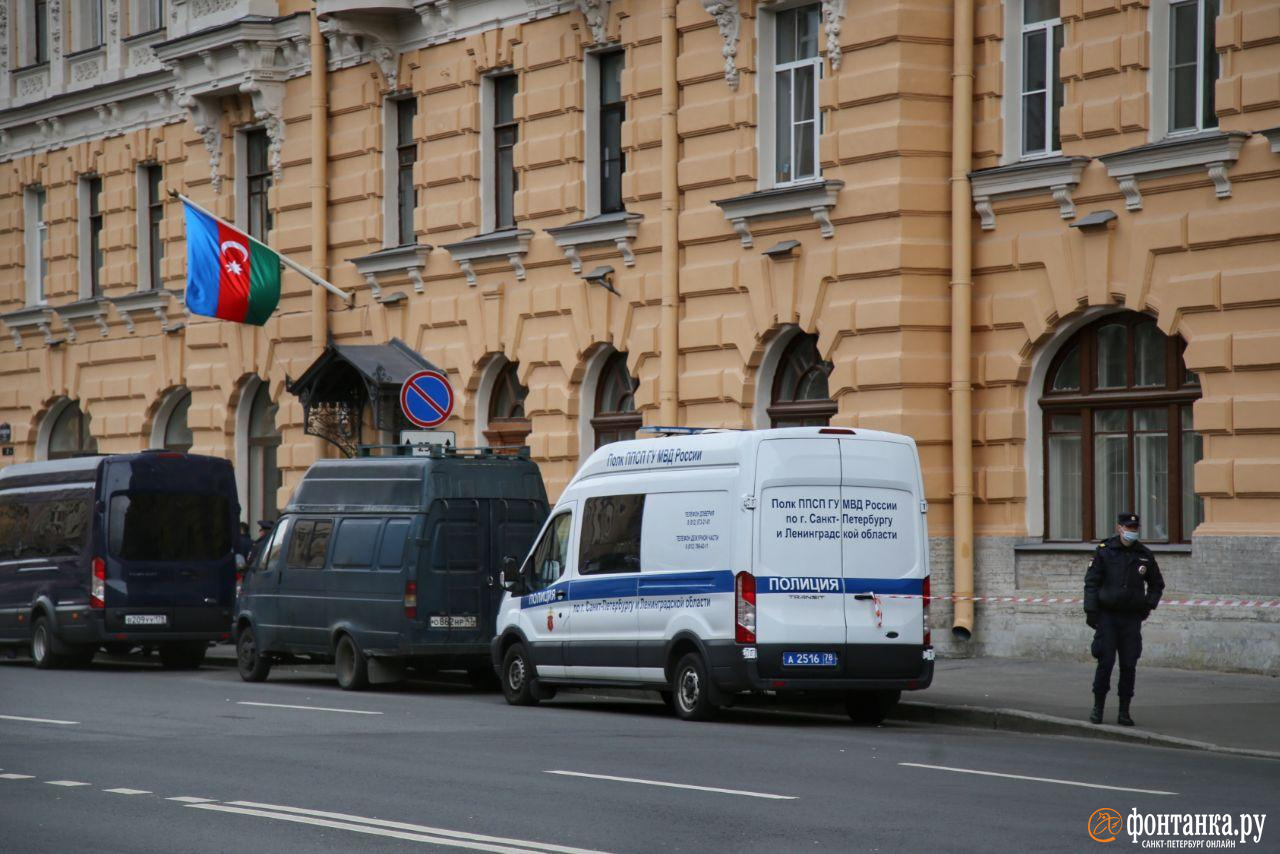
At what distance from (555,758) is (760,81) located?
12.4 metres

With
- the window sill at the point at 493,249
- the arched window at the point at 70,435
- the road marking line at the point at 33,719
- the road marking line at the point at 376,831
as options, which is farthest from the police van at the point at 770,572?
the arched window at the point at 70,435

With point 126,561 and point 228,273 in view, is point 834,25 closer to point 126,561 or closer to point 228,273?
point 126,561

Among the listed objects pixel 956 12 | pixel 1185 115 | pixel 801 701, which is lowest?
pixel 801 701

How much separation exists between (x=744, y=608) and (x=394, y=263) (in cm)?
1459

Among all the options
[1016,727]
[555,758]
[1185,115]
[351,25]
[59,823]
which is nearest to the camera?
[59,823]

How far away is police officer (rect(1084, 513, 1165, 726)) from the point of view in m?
16.5

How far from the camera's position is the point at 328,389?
3053 cm

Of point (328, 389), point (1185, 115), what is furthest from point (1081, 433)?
point (328, 389)

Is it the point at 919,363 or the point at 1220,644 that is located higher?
the point at 919,363

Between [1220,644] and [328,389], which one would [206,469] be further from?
[1220,644]

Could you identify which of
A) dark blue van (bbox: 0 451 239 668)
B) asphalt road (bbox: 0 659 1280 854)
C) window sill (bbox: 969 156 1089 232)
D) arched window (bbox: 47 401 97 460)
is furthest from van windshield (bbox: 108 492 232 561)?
arched window (bbox: 47 401 97 460)

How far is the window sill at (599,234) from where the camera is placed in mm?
25969

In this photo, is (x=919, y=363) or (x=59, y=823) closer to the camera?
(x=59, y=823)

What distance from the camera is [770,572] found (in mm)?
16672
